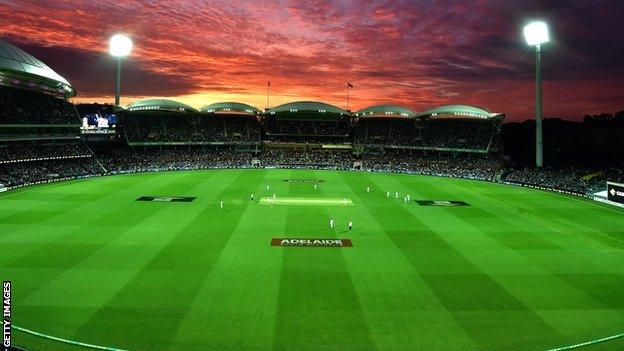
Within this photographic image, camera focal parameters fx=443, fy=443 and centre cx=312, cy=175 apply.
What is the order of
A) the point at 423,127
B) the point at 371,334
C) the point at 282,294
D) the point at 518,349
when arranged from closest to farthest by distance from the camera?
the point at 518,349 → the point at 371,334 → the point at 282,294 → the point at 423,127

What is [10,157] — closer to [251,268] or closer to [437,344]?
[251,268]

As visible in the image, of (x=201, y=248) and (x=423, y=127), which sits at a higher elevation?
(x=423, y=127)

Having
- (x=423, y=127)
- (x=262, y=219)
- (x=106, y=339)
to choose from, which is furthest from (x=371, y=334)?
(x=423, y=127)

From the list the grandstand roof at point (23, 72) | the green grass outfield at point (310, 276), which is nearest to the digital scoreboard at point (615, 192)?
the green grass outfield at point (310, 276)

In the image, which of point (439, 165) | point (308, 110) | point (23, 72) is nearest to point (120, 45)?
point (23, 72)

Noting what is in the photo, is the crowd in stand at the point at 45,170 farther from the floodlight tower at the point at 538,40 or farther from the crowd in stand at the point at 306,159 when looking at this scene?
the floodlight tower at the point at 538,40

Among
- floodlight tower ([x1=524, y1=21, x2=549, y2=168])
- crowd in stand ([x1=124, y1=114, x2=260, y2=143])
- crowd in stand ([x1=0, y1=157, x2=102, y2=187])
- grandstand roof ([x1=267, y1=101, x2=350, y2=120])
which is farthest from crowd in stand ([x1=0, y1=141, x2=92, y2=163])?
floodlight tower ([x1=524, y1=21, x2=549, y2=168])
